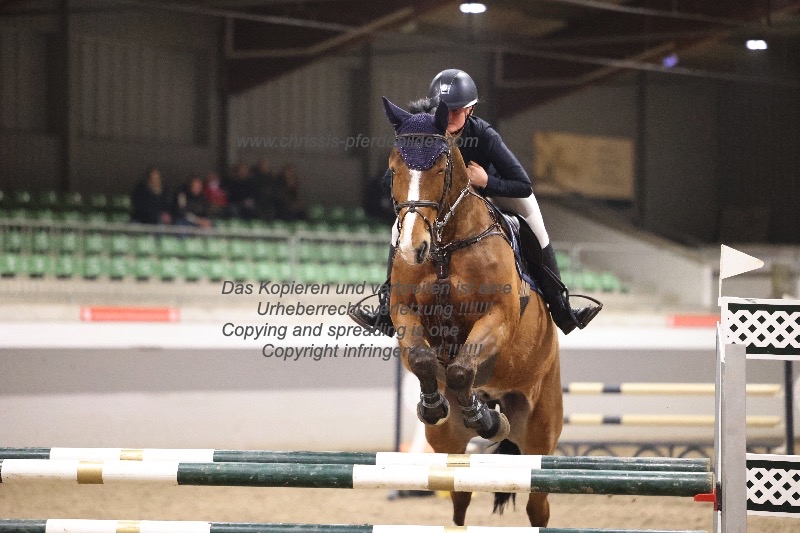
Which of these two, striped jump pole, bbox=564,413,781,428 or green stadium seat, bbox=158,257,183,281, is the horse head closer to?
striped jump pole, bbox=564,413,781,428

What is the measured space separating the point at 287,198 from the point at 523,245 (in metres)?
7.62

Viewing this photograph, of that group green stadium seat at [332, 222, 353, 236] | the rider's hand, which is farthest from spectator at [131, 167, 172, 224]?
the rider's hand

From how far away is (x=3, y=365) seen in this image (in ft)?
23.3

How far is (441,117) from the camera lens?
3.30 metres

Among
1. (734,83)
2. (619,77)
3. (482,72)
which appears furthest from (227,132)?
(734,83)

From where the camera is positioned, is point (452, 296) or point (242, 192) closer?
point (452, 296)

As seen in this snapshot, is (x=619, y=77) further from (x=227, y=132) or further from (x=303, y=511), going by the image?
(x=303, y=511)

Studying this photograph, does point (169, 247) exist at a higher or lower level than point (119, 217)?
lower

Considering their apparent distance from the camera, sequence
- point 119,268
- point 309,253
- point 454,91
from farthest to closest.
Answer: point 309,253
point 119,268
point 454,91

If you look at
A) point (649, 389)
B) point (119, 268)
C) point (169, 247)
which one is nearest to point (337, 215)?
point (169, 247)

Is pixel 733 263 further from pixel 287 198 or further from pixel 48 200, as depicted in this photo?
pixel 287 198

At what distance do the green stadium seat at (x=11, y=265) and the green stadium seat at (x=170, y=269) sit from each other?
1.26 m

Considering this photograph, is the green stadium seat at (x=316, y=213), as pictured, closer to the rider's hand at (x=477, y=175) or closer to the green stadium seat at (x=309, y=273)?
the green stadium seat at (x=309, y=273)

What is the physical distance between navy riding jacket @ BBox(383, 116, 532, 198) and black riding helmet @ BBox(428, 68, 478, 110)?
0.52 ft
